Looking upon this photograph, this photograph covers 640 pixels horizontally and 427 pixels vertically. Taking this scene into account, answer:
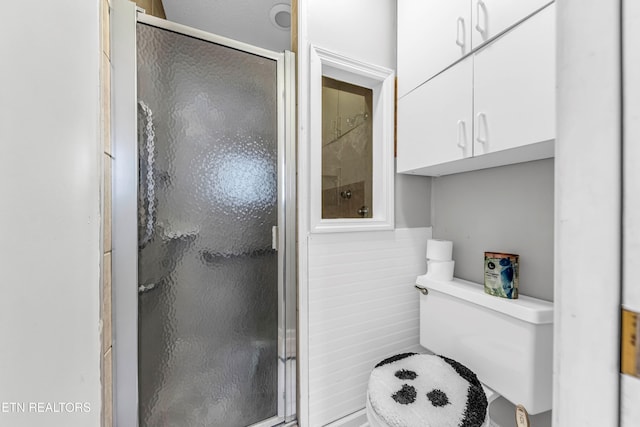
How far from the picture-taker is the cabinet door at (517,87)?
76 centimetres

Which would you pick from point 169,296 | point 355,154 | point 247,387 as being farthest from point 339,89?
point 247,387

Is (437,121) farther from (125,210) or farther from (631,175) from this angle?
(125,210)

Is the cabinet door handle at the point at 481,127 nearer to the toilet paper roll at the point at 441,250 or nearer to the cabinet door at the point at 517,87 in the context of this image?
the cabinet door at the point at 517,87

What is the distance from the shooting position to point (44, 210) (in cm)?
50

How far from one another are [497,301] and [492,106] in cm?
69

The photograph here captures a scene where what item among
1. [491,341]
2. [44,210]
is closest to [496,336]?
[491,341]

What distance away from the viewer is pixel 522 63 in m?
0.82

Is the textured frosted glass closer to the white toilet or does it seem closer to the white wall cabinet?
the white toilet

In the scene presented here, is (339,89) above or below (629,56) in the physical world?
above

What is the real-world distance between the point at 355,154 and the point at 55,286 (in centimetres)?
122

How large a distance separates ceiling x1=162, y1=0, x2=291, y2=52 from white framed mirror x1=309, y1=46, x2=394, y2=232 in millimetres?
630

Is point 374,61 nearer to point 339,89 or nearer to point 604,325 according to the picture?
point 339,89

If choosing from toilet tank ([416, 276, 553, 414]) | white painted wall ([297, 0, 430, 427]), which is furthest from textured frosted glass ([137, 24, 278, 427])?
toilet tank ([416, 276, 553, 414])

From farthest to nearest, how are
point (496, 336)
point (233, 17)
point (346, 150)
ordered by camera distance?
point (233, 17) < point (346, 150) < point (496, 336)
